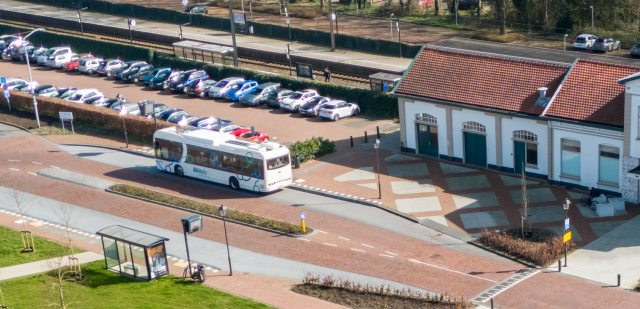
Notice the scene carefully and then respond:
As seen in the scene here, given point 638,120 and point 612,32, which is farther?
point 612,32

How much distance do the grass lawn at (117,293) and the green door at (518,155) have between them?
21.2m

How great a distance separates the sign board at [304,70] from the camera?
237ft

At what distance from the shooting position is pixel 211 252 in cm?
4022

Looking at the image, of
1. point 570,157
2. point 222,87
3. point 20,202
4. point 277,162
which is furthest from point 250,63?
point 570,157

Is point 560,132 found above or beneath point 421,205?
above

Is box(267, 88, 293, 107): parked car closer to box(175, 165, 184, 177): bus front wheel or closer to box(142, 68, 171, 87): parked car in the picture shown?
box(142, 68, 171, 87): parked car

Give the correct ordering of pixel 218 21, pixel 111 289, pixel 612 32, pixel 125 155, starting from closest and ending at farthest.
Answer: pixel 111 289 < pixel 125 155 < pixel 612 32 < pixel 218 21

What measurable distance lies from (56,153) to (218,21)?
4572 centimetres

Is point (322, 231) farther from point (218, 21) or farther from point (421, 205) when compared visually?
point (218, 21)

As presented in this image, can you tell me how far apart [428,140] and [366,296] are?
1976 centimetres

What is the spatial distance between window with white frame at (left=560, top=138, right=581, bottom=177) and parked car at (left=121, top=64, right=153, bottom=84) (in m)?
44.8

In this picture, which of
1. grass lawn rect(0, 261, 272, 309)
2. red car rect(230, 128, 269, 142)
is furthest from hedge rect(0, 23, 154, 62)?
grass lawn rect(0, 261, 272, 309)

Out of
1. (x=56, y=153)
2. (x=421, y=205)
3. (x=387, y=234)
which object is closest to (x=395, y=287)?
(x=387, y=234)

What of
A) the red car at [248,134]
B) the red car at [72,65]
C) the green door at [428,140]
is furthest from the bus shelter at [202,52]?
the green door at [428,140]
